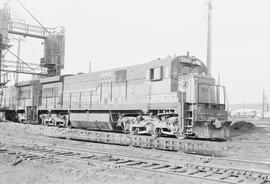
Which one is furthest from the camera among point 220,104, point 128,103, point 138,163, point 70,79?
point 70,79

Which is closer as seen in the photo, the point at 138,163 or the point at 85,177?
the point at 85,177

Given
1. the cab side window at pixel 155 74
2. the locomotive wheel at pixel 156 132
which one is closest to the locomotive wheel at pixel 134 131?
Result: the locomotive wheel at pixel 156 132

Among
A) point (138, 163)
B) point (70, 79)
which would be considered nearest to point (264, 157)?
point (138, 163)

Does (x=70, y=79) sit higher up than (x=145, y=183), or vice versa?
(x=70, y=79)

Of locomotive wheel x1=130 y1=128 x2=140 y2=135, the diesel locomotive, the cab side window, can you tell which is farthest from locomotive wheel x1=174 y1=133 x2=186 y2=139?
the cab side window

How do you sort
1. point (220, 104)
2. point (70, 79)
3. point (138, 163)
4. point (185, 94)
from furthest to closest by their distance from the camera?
point (70, 79)
point (220, 104)
point (185, 94)
point (138, 163)

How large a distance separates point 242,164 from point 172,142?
10.4 feet

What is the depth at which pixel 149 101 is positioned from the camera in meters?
13.8

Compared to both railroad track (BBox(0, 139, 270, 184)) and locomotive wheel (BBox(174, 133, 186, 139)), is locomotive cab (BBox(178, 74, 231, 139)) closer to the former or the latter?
locomotive wheel (BBox(174, 133, 186, 139))

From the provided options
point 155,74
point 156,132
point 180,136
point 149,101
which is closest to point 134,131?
point 156,132

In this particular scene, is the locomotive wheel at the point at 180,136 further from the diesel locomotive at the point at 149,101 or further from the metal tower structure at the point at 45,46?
the metal tower structure at the point at 45,46

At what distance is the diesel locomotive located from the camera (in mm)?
12398

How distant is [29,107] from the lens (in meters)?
22.7

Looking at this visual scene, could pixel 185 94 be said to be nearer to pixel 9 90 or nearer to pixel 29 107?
pixel 29 107
